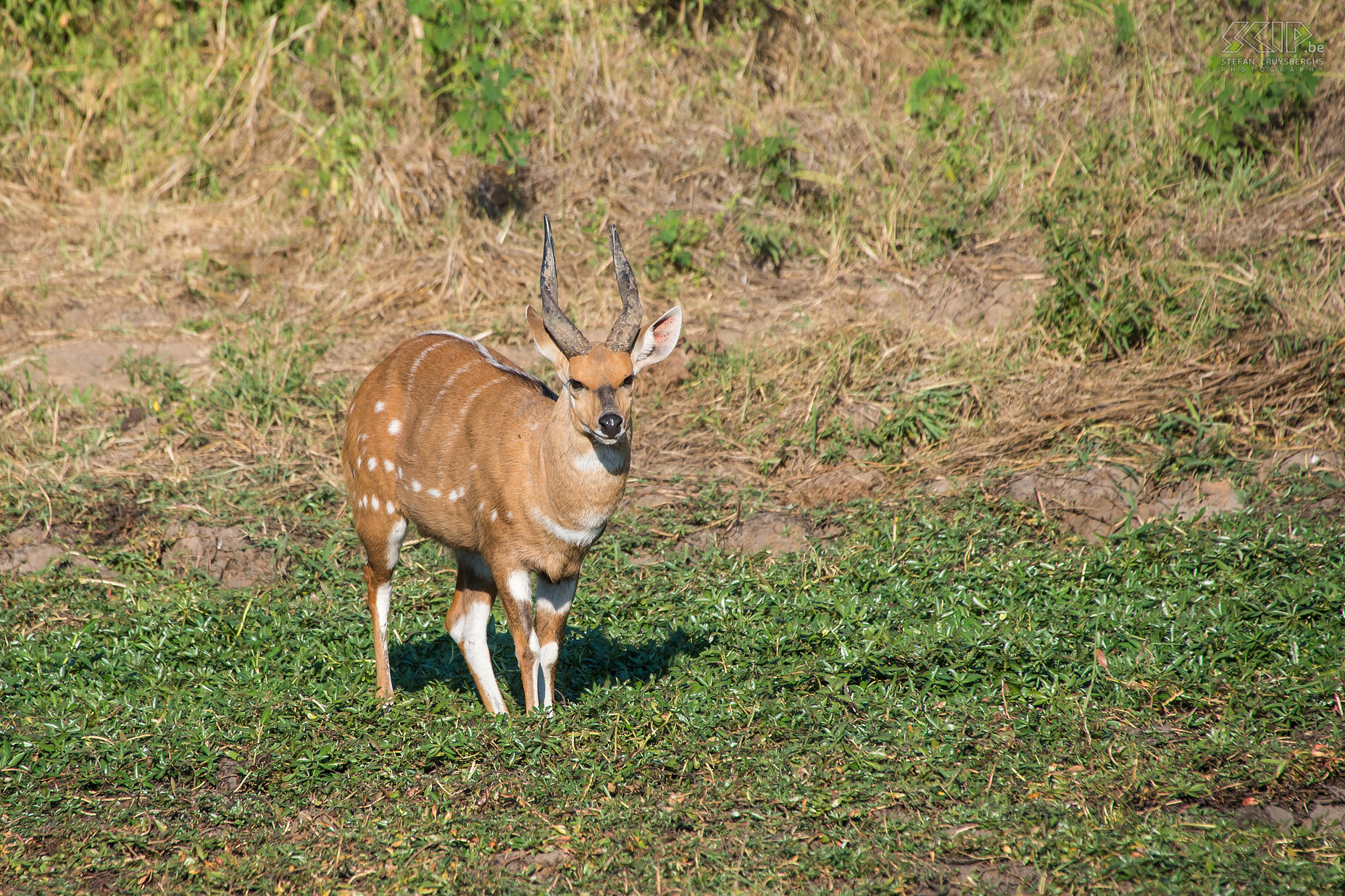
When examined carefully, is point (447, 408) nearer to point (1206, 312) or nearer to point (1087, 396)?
point (1087, 396)

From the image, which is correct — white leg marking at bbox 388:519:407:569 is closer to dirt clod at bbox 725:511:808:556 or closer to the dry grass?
dirt clod at bbox 725:511:808:556

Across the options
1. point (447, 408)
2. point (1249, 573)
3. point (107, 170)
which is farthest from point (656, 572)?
point (107, 170)

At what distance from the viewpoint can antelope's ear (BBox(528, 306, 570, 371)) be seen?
470 centimetres

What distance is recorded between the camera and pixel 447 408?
5340 millimetres

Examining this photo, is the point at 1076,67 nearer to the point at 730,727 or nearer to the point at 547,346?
the point at 547,346

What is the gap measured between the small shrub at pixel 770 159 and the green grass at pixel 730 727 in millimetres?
4184

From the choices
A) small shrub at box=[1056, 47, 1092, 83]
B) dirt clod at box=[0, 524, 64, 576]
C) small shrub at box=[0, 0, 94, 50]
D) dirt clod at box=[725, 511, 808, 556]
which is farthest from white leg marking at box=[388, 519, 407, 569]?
small shrub at box=[0, 0, 94, 50]

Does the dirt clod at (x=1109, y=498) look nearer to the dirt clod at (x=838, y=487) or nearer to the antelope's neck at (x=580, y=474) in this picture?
the dirt clod at (x=838, y=487)

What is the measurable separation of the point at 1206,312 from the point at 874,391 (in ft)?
7.44

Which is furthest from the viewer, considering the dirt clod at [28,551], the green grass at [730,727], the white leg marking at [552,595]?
the dirt clod at [28,551]

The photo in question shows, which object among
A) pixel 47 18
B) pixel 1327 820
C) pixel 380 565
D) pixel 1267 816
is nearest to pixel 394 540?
pixel 380 565

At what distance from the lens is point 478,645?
211 inches

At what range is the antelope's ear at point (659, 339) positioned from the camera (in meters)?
4.87

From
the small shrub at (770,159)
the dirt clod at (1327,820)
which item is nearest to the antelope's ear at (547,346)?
the dirt clod at (1327,820)
